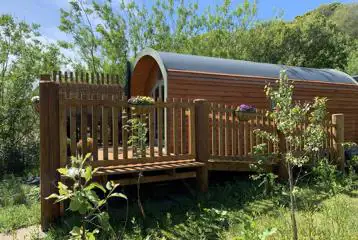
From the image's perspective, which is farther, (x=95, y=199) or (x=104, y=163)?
(x=104, y=163)

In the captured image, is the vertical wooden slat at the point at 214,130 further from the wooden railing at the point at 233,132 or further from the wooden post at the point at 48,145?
the wooden post at the point at 48,145

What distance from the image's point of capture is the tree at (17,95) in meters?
10.4

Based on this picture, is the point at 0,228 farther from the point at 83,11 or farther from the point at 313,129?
the point at 83,11

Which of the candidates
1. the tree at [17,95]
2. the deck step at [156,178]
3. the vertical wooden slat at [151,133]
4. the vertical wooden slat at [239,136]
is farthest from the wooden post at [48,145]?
the tree at [17,95]

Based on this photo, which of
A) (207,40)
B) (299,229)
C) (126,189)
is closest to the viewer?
(299,229)

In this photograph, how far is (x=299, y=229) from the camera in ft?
14.4

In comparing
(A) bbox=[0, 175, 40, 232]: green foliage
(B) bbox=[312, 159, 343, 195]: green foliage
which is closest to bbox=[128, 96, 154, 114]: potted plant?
(A) bbox=[0, 175, 40, 232]: green foliage

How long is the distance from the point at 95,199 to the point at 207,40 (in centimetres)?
1670

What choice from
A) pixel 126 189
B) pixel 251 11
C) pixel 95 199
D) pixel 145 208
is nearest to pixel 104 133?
pixel 145 208

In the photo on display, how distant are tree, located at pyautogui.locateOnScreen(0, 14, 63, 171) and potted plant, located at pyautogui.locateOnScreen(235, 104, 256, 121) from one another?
673 cm

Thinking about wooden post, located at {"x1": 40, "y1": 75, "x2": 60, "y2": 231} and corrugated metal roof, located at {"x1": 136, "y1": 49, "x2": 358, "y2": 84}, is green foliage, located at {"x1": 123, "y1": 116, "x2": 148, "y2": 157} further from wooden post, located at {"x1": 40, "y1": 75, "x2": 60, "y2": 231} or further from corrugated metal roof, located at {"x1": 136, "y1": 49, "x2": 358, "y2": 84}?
corrugated metal roof, located at {"x1": 136, "y1": 49, "x2": 358, "y2": 84}

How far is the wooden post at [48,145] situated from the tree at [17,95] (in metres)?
5.85

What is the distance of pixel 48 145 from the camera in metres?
4.98

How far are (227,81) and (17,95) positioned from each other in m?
6.50
